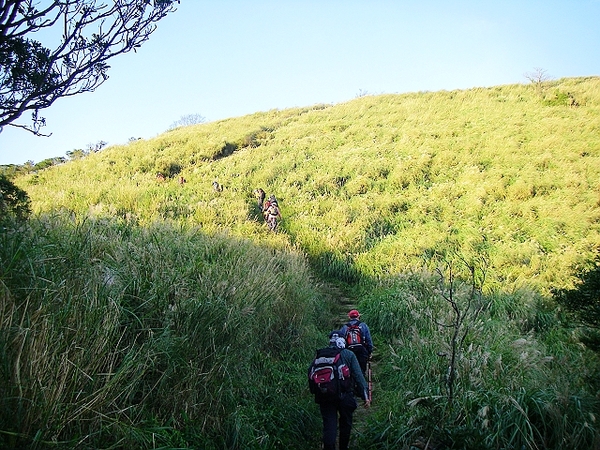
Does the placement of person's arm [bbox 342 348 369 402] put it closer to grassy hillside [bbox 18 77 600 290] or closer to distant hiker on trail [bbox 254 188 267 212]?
grassy hillside [bbox 18 77 600 290]

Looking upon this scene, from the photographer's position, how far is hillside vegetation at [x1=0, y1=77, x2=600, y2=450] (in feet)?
10.8

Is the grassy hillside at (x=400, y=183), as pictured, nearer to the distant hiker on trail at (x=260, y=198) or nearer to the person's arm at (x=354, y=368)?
the distant hiker on trail at (x=260, y=198)

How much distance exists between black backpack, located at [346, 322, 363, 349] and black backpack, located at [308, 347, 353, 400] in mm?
1493

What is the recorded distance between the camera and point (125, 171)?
19312mm

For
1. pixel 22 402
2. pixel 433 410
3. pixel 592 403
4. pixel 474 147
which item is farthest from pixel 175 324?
pixel 474 147

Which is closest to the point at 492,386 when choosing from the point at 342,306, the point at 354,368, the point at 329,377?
the point at 354,368

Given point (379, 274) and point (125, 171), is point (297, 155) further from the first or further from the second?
point (379, 274)

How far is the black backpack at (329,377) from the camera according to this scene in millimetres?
4648

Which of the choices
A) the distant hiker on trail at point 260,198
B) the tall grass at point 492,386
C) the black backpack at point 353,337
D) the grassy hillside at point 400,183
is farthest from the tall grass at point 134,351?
the distant hiker on trail at point 260,198

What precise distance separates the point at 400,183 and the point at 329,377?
47.2ft

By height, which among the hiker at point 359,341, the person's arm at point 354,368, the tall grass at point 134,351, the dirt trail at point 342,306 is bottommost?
the dirt trail at point 342,306

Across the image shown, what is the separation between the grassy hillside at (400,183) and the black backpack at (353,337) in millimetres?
4693

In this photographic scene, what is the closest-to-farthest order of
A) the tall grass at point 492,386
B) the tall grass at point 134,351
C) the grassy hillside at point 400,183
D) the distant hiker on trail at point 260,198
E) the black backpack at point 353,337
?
the tall grass at point 134,351 → the tall grass at point 492,386 → the black backpack at point 353,337 → the grassy hillside at point 400,183 → the distant hiker on trail at point 260,198

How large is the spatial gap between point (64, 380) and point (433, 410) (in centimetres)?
359
